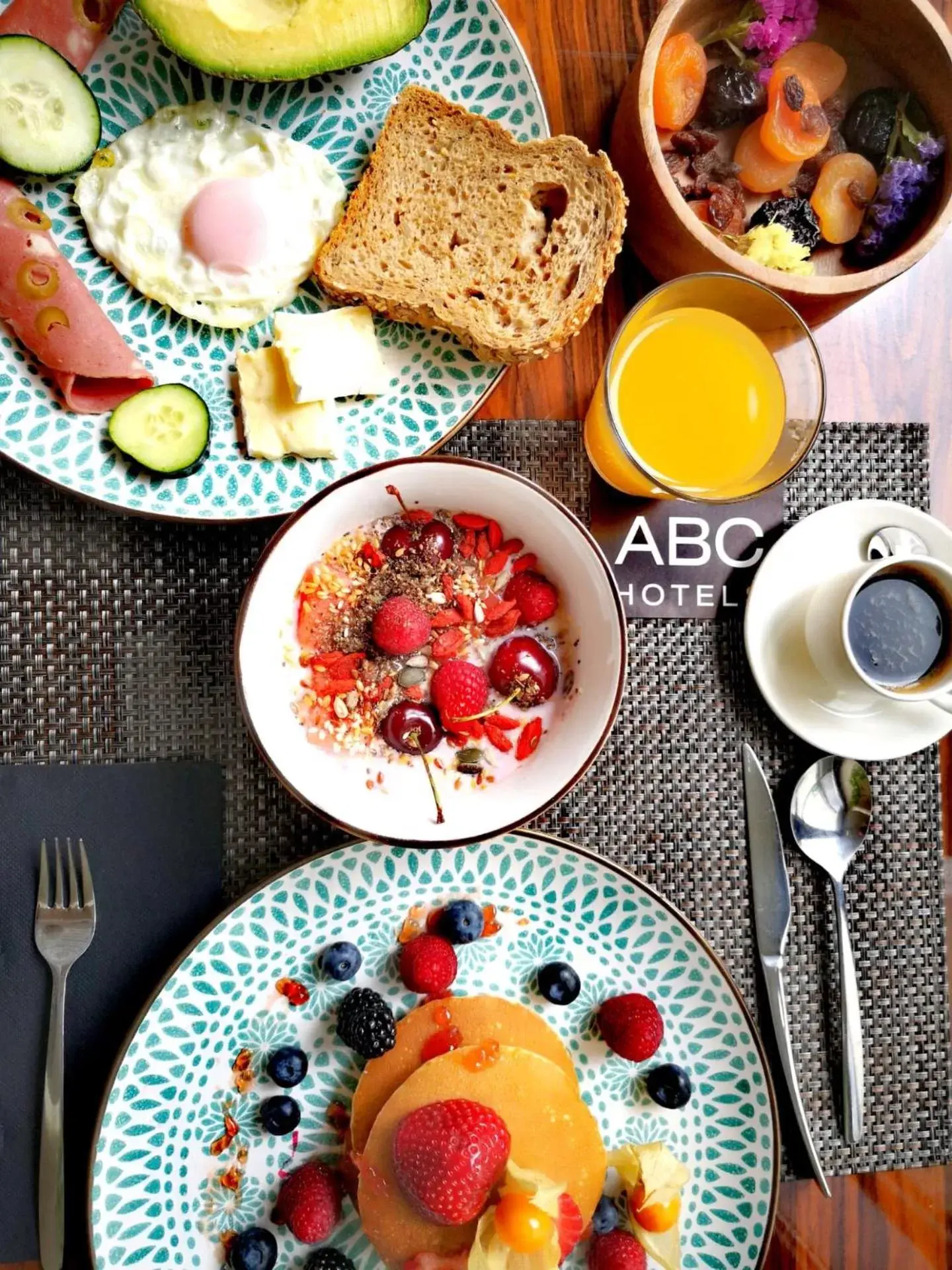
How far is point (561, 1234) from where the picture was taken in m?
1.11

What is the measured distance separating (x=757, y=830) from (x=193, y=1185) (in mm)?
818

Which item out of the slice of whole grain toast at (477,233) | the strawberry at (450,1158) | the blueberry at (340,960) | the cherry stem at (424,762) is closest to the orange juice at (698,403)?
the slice of whole grain toast at (477,233)

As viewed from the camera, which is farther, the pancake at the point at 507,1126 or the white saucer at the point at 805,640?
the white saucer at the point at 805,640

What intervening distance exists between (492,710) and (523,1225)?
22.2 inches

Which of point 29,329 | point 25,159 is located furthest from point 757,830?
point 25,159

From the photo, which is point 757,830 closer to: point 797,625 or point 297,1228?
point 797,625

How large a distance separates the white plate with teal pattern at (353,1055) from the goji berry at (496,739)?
11cm

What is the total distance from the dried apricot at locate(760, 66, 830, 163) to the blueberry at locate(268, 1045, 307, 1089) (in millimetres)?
1244

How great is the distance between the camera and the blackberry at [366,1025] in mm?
1113

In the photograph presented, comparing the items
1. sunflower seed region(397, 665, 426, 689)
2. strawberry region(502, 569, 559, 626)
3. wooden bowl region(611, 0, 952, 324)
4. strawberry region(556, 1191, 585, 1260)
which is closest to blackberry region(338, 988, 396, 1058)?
strawberry region(556, 1191, 585, 1260)

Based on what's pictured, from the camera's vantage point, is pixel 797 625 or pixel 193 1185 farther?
pixel 797 625

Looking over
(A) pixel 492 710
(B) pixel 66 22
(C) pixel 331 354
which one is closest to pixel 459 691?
(A) pixel 492 710

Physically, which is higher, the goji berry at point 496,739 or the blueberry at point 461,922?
the goji berry at point 496,739

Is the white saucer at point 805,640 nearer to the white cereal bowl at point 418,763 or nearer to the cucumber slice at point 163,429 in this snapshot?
the white cereal bowl at point 418,763
